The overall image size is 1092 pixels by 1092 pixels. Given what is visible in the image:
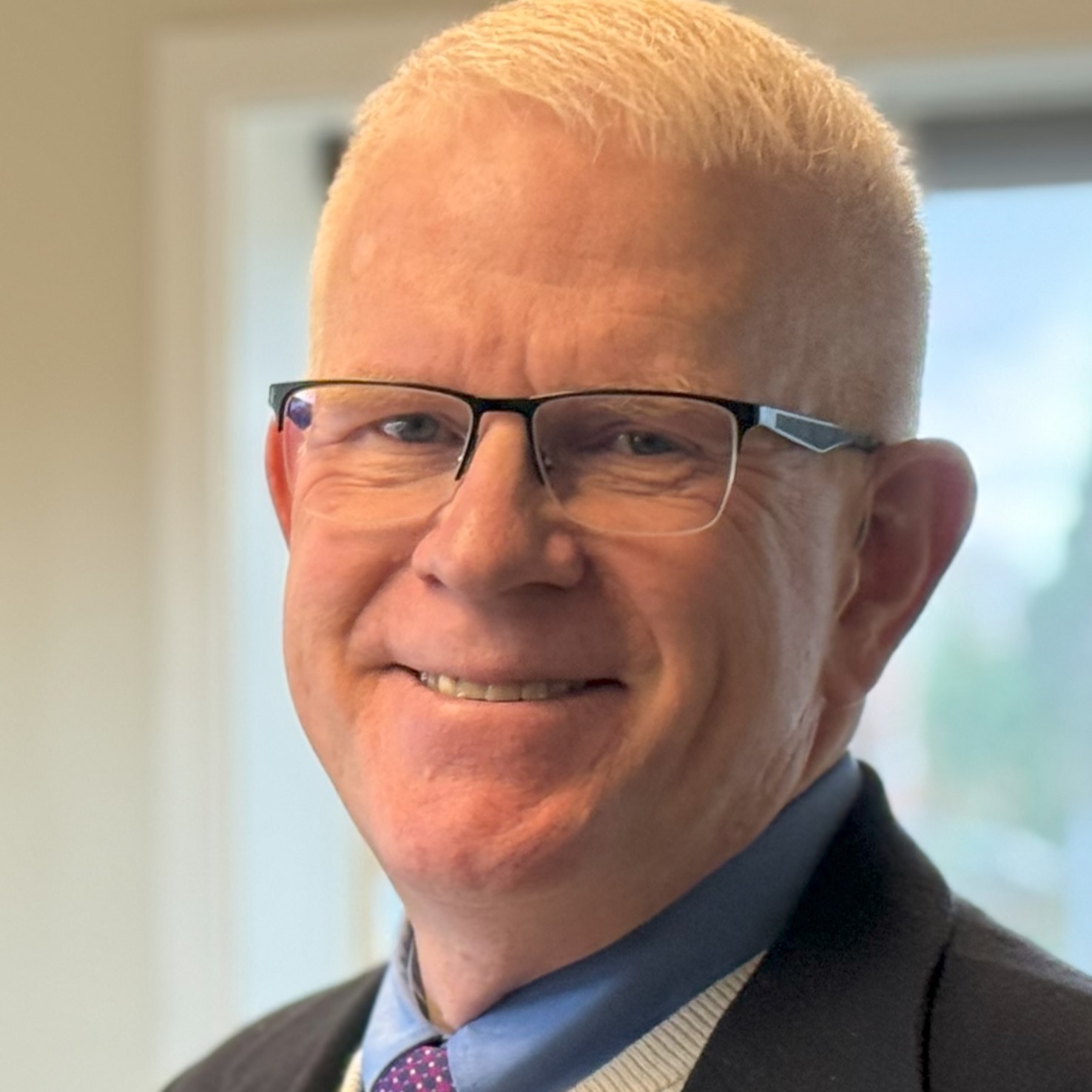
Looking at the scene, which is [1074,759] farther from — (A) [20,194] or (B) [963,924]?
(A) [20,194]

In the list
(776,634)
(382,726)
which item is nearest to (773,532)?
(776,634)

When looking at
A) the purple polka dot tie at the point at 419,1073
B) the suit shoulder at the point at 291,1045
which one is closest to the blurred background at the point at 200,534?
the suit shoulder at the point at 291,1045

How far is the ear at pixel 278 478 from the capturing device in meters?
1.03

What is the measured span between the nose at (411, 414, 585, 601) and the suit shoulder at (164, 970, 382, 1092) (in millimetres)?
473

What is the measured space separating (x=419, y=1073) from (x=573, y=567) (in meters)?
0.37

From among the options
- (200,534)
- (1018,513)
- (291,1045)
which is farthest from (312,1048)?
(1018,513)

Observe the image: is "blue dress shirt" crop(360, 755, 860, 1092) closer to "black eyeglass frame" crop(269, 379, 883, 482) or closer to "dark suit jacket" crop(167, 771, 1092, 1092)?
"dark suit jacket" crop(167, 771, 1092, 1092)

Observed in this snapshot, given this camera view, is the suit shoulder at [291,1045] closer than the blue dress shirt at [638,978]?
No

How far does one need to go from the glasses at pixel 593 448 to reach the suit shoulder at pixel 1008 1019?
0.31m

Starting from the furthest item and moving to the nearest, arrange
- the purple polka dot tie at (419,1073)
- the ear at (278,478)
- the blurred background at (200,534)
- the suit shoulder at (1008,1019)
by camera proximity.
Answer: the blurred background at (200,534)
the ear at (278,478)
the purple polka dot tie at (419,1073)
the suit shoulder at (1008,1019)

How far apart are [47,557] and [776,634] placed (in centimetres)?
136

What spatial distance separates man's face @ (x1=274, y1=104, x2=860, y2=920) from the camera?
798mm

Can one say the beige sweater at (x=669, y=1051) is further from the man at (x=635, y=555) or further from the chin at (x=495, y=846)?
the chin at (x=495, y=846)

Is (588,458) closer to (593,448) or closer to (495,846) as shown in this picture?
(593,448)
